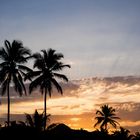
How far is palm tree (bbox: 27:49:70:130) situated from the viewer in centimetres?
6194

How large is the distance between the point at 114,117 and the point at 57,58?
132 ft

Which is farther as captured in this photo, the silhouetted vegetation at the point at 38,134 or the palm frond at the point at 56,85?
the palm frond at the point at 56,85

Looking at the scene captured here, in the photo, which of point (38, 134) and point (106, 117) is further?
point (106, 117)

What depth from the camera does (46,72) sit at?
203ft

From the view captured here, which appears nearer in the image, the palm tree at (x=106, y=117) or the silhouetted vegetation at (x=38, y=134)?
the silhouetted vegetation at (x=38, y=134)

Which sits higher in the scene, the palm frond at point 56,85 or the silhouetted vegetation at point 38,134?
the palm frond at point 56,85

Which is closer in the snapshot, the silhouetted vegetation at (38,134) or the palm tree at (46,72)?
the silhouetted vegetation at (38,134)

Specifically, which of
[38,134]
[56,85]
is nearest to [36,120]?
[56,85]

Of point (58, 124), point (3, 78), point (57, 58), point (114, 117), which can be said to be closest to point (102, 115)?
point (114, 117)

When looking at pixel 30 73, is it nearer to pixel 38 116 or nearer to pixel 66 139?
pixel 38 116

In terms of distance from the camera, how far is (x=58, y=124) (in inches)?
2726

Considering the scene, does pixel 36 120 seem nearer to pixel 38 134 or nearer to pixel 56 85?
pixel 56 85

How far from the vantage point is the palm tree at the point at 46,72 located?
203ft

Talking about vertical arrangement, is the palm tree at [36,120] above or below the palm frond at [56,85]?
below
